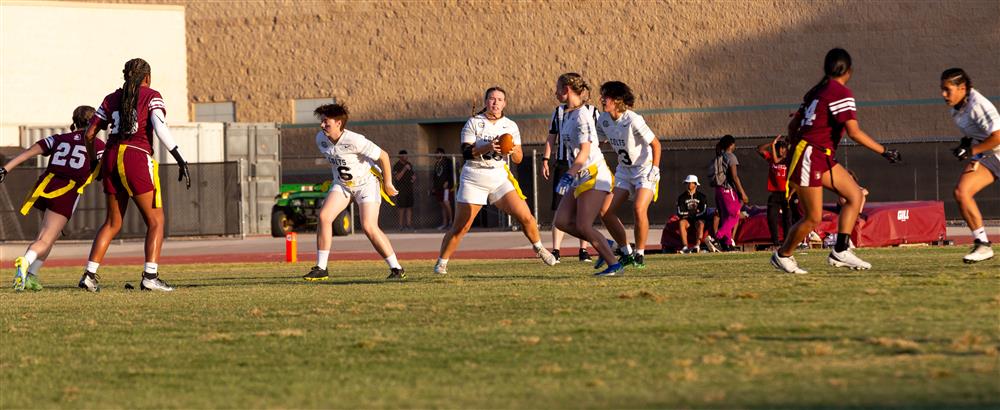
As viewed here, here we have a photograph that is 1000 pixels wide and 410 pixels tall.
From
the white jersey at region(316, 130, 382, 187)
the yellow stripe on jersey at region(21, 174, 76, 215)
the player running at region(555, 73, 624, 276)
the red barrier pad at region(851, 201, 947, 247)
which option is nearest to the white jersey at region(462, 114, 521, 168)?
the player running at region(555, 73, 624, 276)

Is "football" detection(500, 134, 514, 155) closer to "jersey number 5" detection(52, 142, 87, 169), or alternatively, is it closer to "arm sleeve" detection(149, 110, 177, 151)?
"arm sleeve" detection(149, 110, 177, 151)

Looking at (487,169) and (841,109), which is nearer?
(841,109)

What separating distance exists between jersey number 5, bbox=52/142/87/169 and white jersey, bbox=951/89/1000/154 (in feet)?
27.8

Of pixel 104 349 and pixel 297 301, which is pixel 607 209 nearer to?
pixel 297 301

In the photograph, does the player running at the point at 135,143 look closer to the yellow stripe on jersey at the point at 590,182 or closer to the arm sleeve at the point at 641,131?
the yellow stripe on jersey at the point at 590,182

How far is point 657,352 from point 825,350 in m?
0.84

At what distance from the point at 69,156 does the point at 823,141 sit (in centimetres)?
739

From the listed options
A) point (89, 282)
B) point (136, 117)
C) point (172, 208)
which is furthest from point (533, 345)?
point (172, 208)

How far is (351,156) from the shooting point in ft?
48.3

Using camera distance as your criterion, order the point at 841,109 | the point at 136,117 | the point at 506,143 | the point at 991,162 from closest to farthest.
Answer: the point at 841,109, the point at 136,117, the point at 991,162, the point at 506,143

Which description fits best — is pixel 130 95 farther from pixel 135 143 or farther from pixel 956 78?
pixel 956 78

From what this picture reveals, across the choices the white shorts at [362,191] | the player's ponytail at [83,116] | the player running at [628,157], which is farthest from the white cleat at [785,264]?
the player's ponytail at [83,116]

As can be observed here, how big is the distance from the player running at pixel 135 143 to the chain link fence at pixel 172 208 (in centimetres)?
2005

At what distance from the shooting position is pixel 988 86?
120 ft
